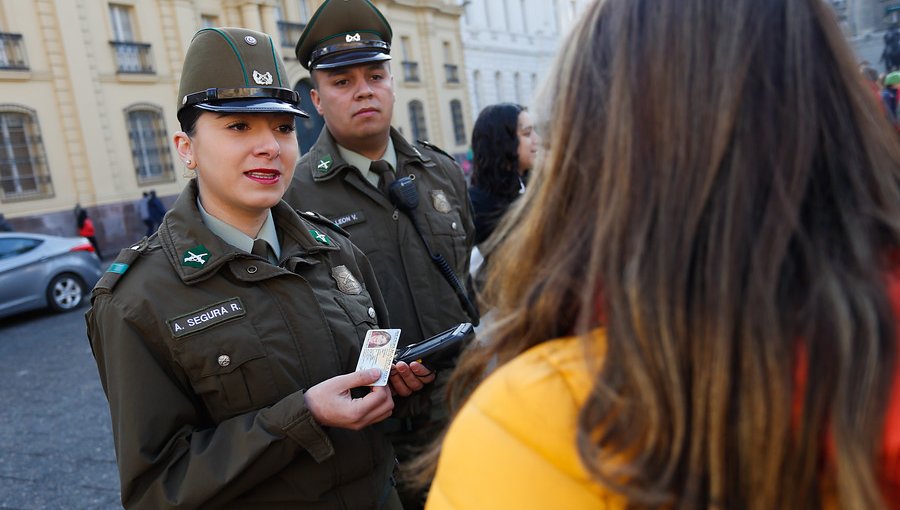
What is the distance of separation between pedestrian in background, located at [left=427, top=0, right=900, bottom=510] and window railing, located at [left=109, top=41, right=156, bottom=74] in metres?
18.8

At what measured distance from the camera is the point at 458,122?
30.1 m

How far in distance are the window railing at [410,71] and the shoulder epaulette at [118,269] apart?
85.8 feet

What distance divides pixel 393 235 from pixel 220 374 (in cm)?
113

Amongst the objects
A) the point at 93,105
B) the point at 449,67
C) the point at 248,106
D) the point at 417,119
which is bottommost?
the point at 248,106

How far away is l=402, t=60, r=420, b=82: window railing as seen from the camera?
88.8ft

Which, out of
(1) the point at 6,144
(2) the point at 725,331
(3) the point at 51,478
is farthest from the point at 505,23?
(2) the point at 725,331

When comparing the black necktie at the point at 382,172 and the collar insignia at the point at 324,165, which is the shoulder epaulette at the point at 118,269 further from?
the black necktie at the point at 382,172

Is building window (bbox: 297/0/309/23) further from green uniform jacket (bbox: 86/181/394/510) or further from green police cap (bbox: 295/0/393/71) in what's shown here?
green uniform jacket (bbox: 86/181/394/510)

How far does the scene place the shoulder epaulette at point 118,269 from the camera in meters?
1.67

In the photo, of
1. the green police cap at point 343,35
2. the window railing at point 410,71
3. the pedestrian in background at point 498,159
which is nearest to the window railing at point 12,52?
the window railing at point 410,71

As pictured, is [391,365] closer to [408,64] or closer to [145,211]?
[145,211]

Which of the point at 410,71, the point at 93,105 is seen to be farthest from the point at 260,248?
the point at 410,71

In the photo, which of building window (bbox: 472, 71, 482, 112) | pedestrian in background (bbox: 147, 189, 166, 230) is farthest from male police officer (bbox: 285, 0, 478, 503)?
building window (bbox: 472, 71, 482, 112)

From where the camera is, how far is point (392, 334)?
1843mm
